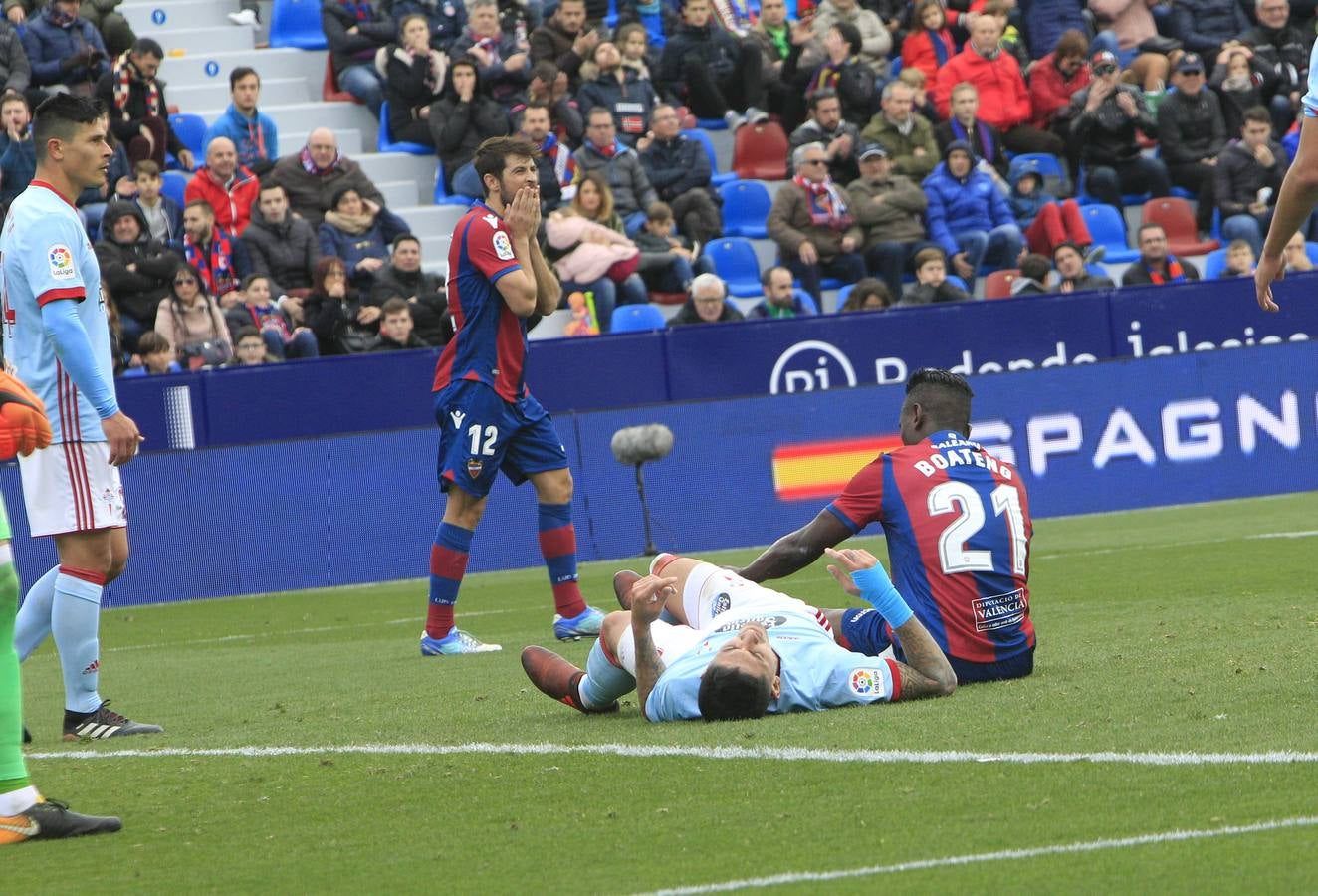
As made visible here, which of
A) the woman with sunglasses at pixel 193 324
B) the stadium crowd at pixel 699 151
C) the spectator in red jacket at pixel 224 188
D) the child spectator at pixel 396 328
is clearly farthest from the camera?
the spectator in red jacket at pixel 224 188

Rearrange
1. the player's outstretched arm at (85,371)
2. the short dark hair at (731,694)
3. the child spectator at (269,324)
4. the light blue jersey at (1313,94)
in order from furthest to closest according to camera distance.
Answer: the child spectator at (269,324) < the player's outstretched arm at (85,371) < the short dark hair at (731,694) < the light blue jersey at (1313,94)

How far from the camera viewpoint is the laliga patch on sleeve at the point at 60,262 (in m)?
7.73

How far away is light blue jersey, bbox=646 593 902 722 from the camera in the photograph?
6934 mm

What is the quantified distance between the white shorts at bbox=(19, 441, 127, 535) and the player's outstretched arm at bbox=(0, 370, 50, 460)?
2420mm

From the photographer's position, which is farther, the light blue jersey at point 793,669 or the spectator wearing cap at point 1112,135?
the spectator wearing cap at point 1112,135

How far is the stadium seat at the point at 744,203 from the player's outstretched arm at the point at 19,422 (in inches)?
689

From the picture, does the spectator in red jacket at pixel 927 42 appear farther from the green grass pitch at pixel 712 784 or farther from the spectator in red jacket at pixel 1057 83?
the green grass pitch at pixel 712 784

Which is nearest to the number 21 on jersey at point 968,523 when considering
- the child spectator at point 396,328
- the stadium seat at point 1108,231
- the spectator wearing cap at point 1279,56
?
the child spectator at point 396,328

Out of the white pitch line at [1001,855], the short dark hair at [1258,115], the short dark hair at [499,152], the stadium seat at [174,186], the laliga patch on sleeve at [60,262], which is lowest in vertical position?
the white pitch line at [1001,855]

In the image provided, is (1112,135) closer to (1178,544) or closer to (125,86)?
(1178,544)

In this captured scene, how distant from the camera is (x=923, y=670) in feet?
23.3

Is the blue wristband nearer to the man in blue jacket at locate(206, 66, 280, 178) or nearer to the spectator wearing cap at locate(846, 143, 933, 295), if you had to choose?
the man in blue jacket at locate(206, 66, 280, 178)

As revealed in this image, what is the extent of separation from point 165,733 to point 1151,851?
4.58 m

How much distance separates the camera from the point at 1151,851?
14.6 feet
